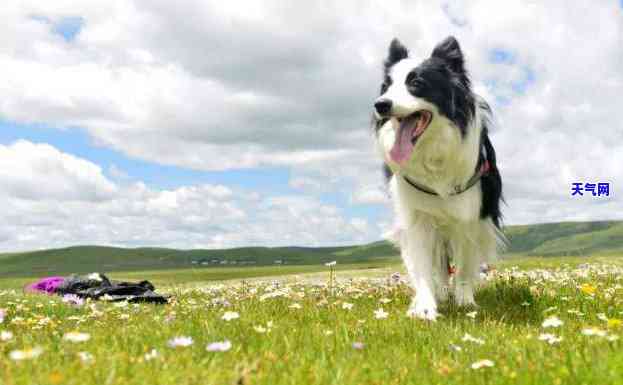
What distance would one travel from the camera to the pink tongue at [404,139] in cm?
808

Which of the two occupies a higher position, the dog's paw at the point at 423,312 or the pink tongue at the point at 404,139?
the pink tongue at the point at 404,139

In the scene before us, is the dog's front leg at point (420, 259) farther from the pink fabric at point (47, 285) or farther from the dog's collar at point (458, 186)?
the pink fabric at point (47, 285)

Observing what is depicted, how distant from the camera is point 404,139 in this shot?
26.6 feet

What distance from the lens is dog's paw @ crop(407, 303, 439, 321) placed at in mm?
7848

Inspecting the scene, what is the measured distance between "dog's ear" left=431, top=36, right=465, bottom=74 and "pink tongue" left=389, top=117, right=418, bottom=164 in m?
1.09

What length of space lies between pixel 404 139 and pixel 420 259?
185 cm

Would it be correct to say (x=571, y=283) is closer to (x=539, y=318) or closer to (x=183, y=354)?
(x=539, y=318)

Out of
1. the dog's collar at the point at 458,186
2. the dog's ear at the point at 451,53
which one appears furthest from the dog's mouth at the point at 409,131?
the dog's ear at the point at 451,53

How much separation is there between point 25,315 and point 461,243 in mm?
6704

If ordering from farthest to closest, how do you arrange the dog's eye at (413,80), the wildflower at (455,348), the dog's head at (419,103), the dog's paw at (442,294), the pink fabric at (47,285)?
the pink fabric at (47,285)
the dog's paw at (442,294)
the dog's eye at (413,80)
the dog's head at (419,103)
the wildflower at (455,348)

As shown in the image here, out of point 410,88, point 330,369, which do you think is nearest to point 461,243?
point 410,88

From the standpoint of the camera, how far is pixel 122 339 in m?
5.73

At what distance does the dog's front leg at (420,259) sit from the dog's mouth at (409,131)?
4.43ft

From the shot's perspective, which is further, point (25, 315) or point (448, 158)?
point (25, 315)
